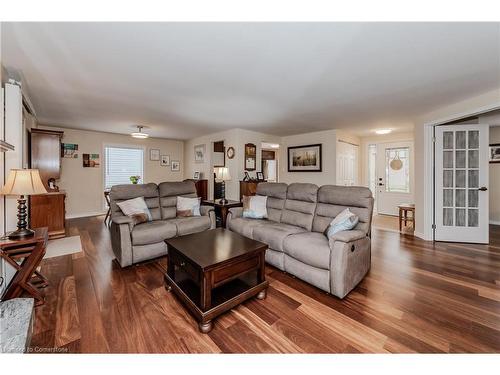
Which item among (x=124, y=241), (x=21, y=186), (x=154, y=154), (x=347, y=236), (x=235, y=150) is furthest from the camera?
(x=154, y=154)

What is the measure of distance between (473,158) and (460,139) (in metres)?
0.38

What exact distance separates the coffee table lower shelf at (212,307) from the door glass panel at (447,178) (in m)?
3.91

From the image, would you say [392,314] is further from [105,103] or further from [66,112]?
[66,112]

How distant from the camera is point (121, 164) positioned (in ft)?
21.2

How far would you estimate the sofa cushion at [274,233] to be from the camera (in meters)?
2.63

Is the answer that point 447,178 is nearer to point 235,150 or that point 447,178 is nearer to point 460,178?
point 460,178

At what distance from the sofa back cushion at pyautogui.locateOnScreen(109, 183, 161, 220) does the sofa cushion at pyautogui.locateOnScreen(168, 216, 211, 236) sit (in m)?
0.43

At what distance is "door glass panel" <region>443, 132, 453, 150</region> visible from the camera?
379cm

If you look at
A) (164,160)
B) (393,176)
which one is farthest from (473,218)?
(164,160)

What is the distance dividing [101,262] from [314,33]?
3.55 metres

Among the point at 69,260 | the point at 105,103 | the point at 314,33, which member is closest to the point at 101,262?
the point at 69,260

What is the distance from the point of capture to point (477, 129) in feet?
11.8

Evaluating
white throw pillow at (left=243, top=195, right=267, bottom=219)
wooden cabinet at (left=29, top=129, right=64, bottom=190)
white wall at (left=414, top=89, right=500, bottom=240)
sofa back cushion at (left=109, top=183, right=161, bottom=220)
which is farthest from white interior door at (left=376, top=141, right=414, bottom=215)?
wooden cabinet at (left=29, top=129, right=64, bottom=190)

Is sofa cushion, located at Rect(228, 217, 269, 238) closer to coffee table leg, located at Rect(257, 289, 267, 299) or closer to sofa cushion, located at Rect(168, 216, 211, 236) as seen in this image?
sofa cushion, located at Rect(168, 216, 211, 236)
